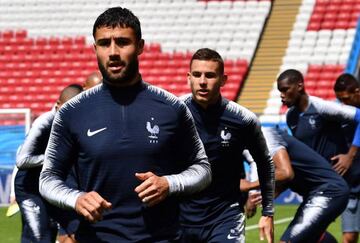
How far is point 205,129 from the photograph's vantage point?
21.0 feet

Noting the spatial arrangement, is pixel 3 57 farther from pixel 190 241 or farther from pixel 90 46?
pixel 190 241

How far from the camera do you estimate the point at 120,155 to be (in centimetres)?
401

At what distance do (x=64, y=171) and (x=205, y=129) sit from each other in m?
2.40

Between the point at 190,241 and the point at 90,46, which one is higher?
the point at 190,241

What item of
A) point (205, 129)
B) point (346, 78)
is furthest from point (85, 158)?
point (346, 78)

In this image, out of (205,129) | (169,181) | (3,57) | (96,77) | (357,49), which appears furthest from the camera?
(3,57)

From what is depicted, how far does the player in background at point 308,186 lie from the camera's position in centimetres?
709

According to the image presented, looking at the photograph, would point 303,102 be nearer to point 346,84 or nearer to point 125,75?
point 346,84

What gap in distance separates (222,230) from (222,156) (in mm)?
503

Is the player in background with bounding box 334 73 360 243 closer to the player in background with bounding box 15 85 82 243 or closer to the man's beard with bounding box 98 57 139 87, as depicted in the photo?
the player in background with bounding box 15 85 82 243

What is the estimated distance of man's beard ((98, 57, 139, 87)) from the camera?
12.9 ft

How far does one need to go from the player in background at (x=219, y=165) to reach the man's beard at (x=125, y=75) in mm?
2321

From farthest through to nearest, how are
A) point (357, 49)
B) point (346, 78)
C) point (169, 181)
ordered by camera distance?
point (357, 49)
point (346, 78)
point (169, 181)

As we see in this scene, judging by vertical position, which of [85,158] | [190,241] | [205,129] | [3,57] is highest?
[85,158]
